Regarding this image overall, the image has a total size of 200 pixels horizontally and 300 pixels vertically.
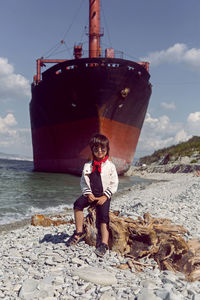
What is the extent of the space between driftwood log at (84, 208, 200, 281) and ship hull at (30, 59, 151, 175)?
554 inches

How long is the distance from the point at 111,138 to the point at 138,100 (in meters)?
4.00

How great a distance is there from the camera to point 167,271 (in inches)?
104

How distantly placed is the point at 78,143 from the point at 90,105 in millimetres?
2858

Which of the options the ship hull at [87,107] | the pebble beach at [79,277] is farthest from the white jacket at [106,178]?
the ship hull at [87,107]

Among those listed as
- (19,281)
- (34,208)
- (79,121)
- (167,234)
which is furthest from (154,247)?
(79,121)

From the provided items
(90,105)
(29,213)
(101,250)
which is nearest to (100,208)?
(101,250)

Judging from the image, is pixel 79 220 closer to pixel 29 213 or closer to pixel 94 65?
pixel 29 213

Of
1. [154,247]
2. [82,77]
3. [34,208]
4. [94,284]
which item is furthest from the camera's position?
[82,77]

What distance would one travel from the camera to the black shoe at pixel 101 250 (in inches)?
120

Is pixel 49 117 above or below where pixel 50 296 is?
above

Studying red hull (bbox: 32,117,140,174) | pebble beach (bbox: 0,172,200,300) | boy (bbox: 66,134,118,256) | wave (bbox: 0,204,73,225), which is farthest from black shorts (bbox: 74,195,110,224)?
red hull (bbox: 32,117,140,174)

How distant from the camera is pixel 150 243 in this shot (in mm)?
3064

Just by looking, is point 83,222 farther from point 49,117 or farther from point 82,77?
point 49,117

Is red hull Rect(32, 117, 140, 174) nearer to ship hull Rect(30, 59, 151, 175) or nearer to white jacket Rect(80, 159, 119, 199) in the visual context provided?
ship hull Rect(30, 59, 151, 175)
